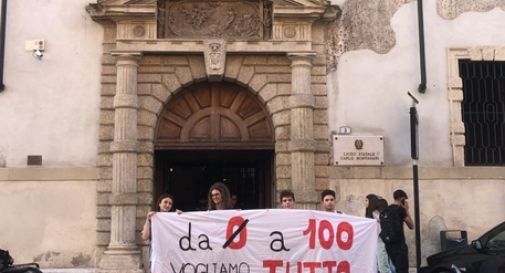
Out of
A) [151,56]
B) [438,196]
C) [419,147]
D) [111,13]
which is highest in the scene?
[111,13]

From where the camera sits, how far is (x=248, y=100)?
1220cm

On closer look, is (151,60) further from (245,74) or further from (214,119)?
(245,74)

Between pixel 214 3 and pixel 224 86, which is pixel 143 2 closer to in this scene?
pixel 214 3

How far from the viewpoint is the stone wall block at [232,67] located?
1182 cm

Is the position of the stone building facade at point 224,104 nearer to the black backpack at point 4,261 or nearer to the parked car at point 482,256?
the black backpack at point 4,261

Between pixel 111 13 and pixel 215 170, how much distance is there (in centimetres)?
493

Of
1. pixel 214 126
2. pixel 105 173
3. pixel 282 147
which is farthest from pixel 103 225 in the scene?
pixel 282 147

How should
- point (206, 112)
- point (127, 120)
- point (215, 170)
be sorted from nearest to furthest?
point (127, 120), point (206, 112), point (215, 170)

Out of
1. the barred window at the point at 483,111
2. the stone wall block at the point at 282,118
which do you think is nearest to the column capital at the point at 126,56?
the stone wall block at the point at 282,118

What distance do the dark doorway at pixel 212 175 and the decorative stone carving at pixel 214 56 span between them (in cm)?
177

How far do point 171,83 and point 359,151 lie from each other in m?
4.04

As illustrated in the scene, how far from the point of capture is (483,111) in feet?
39.8

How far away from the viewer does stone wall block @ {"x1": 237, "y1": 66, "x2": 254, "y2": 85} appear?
11828 mm

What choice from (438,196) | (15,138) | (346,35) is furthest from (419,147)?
(15,138)
